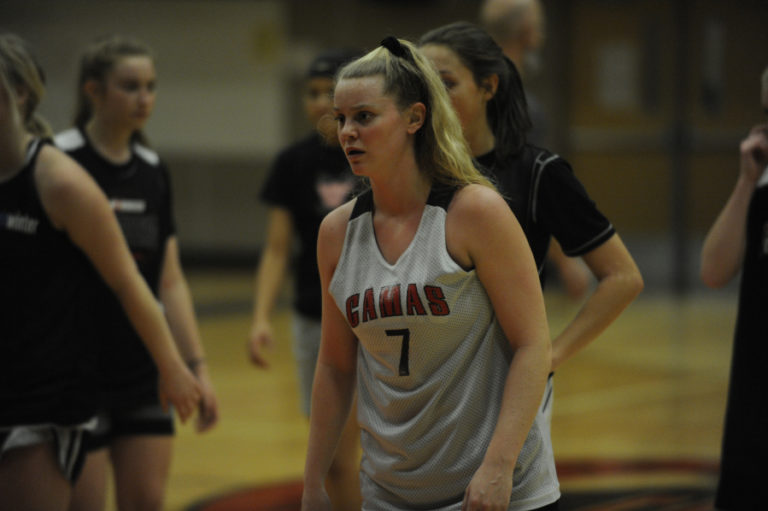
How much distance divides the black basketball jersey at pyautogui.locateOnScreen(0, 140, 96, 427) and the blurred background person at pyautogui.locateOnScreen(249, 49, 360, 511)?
5.16 feet

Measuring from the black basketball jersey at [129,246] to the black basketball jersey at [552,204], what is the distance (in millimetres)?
1457

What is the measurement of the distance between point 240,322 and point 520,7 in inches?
324

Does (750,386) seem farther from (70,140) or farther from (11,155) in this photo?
(70,140)

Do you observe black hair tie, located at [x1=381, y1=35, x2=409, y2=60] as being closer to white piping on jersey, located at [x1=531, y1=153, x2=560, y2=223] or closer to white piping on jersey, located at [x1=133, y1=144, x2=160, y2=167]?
white piping on jersey, located at [x1=531, y1=153, x2=560, y2=223]

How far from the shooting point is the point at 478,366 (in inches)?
89.8

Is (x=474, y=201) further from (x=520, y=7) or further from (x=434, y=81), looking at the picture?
(x=520, y=7)

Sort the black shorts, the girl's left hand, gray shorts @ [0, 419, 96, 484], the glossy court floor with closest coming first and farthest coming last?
the girl's left hand, gray shorts @ [0, 419, 96, 484], the black shorts, the glossy court floor

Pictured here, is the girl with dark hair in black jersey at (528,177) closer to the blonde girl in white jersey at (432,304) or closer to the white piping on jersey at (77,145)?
the blonde girl in white jersey at (432,304)

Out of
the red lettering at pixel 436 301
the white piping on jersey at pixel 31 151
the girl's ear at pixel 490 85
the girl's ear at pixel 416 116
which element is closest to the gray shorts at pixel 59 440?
the white piping on jersey at pixel 31 151

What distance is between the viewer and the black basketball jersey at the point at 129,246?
360 centimetres

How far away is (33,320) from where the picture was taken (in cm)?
282

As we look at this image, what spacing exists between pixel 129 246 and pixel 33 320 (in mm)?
828

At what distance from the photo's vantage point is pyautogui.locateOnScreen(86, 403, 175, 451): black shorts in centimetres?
357

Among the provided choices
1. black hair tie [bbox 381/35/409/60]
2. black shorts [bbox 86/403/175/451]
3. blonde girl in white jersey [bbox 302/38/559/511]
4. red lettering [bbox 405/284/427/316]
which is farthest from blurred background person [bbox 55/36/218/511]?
black hair tie [bbox 381/35/409/60]
